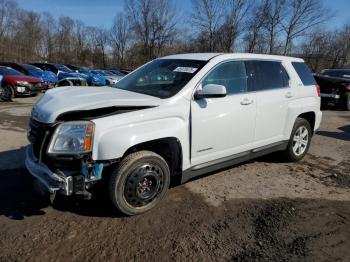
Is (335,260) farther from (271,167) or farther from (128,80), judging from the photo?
(128,80)

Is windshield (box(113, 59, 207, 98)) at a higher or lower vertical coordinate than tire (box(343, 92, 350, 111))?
higher

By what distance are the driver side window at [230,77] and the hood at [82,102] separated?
90cm

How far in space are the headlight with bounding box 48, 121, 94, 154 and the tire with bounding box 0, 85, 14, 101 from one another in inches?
447

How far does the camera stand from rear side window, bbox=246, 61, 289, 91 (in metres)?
4.71

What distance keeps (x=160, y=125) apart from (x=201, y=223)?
116 centimetres

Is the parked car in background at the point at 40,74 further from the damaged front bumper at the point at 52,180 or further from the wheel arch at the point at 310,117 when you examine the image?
the damaged front bumper at the point at 52,180

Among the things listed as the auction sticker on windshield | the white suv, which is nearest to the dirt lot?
the white suv

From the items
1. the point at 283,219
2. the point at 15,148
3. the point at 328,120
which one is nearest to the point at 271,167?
the point at 283,219

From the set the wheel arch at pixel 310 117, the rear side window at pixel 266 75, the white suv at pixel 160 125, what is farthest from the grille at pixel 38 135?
the wheel arch at pixel 310 117

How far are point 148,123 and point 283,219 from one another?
188cm

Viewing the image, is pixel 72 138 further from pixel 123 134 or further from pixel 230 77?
pixel 230 77

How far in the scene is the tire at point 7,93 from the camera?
13112 millimetres

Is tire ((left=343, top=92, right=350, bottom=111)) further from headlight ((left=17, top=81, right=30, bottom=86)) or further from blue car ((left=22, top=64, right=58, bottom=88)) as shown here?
blue car ((left=22, top=64, right=58, bottom=88))

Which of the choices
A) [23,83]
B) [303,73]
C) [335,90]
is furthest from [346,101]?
[23,83]
